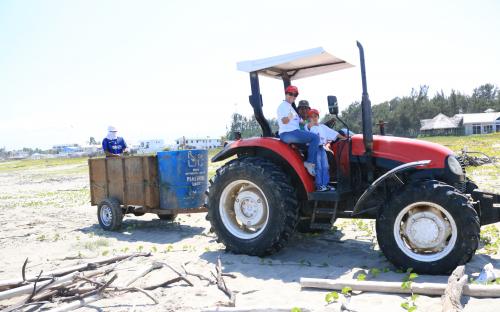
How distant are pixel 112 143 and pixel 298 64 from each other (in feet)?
17.2

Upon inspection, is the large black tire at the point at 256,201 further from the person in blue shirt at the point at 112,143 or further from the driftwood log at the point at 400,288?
the person in blue shirt at the point at 112,143

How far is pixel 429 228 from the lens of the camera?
4.94m

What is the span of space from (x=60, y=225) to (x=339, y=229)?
6.00 meters

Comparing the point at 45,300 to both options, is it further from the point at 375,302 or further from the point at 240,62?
the point at 240,62

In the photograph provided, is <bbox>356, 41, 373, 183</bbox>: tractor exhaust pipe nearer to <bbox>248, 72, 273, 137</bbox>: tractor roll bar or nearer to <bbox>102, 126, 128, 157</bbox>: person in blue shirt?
<bbox>248, 72, 273, 137</bbox>: tractor roll bar

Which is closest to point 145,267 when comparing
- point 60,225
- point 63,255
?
point 63,255

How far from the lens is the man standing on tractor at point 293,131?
584cm

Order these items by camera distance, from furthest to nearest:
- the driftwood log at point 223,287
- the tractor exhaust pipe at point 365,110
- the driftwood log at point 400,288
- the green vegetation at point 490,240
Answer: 1. the green vegetation at point 490,240
2. the tractor exhaust pipe at point 365,110
3. the driftwood log at point 223,287
4. the driftwood log at point 400,288

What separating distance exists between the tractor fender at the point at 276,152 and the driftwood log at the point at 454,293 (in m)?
2.12

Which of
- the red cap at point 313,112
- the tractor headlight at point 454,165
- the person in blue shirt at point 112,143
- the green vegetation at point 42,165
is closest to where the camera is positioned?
the tractor headlight at point 454,165

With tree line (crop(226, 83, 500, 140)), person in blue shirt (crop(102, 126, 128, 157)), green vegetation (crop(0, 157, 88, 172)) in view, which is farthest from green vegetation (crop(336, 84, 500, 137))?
person in blue shirt (crop(102, 126, 128, 157))

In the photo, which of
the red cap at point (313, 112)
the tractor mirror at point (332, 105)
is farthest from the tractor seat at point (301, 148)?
the tractor mirror at point (332, 105)

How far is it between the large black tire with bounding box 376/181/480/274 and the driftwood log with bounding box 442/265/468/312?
41 centimetres

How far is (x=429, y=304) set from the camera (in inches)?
157
